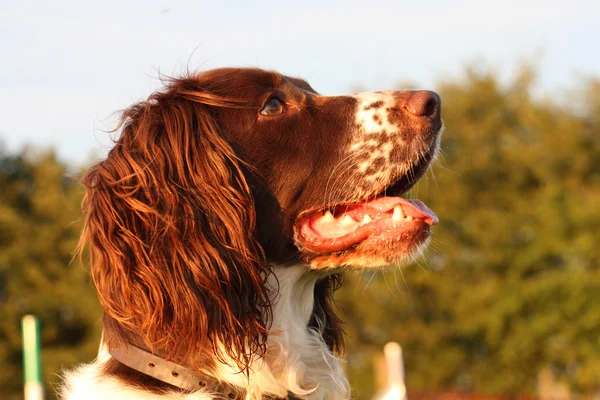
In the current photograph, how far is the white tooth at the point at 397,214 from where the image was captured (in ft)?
12.9

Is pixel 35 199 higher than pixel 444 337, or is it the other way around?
pixel 35 199

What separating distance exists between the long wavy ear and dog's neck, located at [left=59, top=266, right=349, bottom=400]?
0.10m

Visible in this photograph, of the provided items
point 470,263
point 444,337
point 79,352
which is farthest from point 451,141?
point 79,352

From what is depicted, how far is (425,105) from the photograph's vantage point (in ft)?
13.3

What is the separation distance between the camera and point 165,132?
3.88 m

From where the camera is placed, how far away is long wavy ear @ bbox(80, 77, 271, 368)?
351 centimetres

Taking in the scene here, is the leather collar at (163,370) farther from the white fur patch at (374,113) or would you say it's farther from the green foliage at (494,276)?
the green foliage at (494,276)

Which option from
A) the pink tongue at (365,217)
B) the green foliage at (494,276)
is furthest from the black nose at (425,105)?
the green foliage at (494,276)

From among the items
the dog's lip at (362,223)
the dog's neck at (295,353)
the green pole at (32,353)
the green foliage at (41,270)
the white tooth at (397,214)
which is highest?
the white tooth at (397,214)

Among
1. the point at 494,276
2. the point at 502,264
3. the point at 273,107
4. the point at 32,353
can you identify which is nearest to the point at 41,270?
the point at 494,276

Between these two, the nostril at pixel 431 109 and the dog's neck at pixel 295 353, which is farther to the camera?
the nostril at pixel 431 109

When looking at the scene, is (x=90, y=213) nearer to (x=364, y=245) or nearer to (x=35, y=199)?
(x=364, y=245)

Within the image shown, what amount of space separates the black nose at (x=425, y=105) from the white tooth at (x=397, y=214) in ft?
1.43

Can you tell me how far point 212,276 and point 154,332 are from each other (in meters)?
0.33
